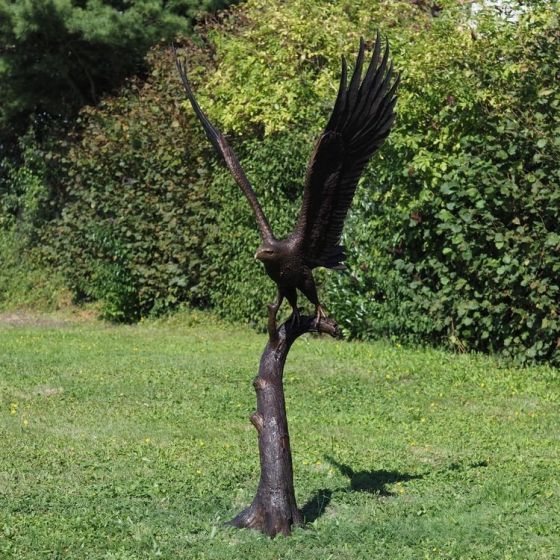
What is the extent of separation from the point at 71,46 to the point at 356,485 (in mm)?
11587

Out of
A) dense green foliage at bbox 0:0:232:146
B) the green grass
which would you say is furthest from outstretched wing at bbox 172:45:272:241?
dense green foliage at bbox 0:0:232:146

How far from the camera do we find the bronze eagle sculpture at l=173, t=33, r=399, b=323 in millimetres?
5398

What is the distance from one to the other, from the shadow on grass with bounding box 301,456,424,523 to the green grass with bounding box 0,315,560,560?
0.5 inches

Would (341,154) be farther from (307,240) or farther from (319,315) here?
(319,315)

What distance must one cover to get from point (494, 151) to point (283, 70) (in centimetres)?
335

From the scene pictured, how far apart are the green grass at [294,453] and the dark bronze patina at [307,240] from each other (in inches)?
9.9

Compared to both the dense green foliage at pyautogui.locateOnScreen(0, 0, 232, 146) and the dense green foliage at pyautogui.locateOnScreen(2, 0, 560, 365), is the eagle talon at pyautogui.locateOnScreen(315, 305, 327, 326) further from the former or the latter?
the dense green foliage at pyautogui.locateOnScreen(0, 0, 232, 146)

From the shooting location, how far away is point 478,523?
5.96 meters

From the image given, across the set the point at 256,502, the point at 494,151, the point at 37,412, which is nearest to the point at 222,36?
the point at 494,151

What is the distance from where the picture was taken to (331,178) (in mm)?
5566

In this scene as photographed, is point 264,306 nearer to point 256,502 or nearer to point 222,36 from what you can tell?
point 222,36

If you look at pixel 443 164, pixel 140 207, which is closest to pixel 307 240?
pixel 443 164

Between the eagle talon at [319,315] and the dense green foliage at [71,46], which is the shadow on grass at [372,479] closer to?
the eagle talon at [319,315]

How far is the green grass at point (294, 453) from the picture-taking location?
574 cm
